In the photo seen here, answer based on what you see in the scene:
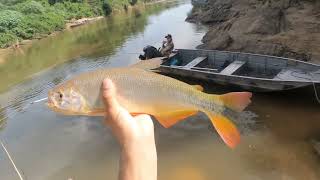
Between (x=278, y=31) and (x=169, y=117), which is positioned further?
(x=278, y=31)

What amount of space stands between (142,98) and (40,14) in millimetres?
47736

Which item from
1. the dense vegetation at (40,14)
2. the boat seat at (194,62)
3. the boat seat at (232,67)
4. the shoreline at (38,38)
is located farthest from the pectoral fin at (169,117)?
the dense vegetation at (40,14)

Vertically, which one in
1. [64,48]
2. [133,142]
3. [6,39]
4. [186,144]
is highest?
[133,142]

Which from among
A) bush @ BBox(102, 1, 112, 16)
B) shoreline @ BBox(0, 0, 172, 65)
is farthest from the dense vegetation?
shoreline @ BBox(0, 0, 172, 65)

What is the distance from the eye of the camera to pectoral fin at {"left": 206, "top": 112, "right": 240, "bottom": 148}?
234 cm

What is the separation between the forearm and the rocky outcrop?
16.1 metres

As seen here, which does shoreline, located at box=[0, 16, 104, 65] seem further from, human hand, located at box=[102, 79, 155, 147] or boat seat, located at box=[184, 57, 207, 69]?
human hand, located at box=[102, 79, 155, 147]

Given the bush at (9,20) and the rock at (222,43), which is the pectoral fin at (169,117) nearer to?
the rock at (222,43)

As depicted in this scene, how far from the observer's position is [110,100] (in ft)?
6.29

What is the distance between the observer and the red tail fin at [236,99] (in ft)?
8.20

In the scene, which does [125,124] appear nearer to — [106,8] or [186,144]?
[186,144]

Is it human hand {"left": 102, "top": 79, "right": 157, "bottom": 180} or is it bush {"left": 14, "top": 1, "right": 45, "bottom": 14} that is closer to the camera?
human hand {"left": 102, "top": 79, "right": 157, "bottom": 180}

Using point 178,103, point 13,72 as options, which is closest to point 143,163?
point 178,103

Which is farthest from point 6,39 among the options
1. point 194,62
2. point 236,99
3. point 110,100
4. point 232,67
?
point 110,100
